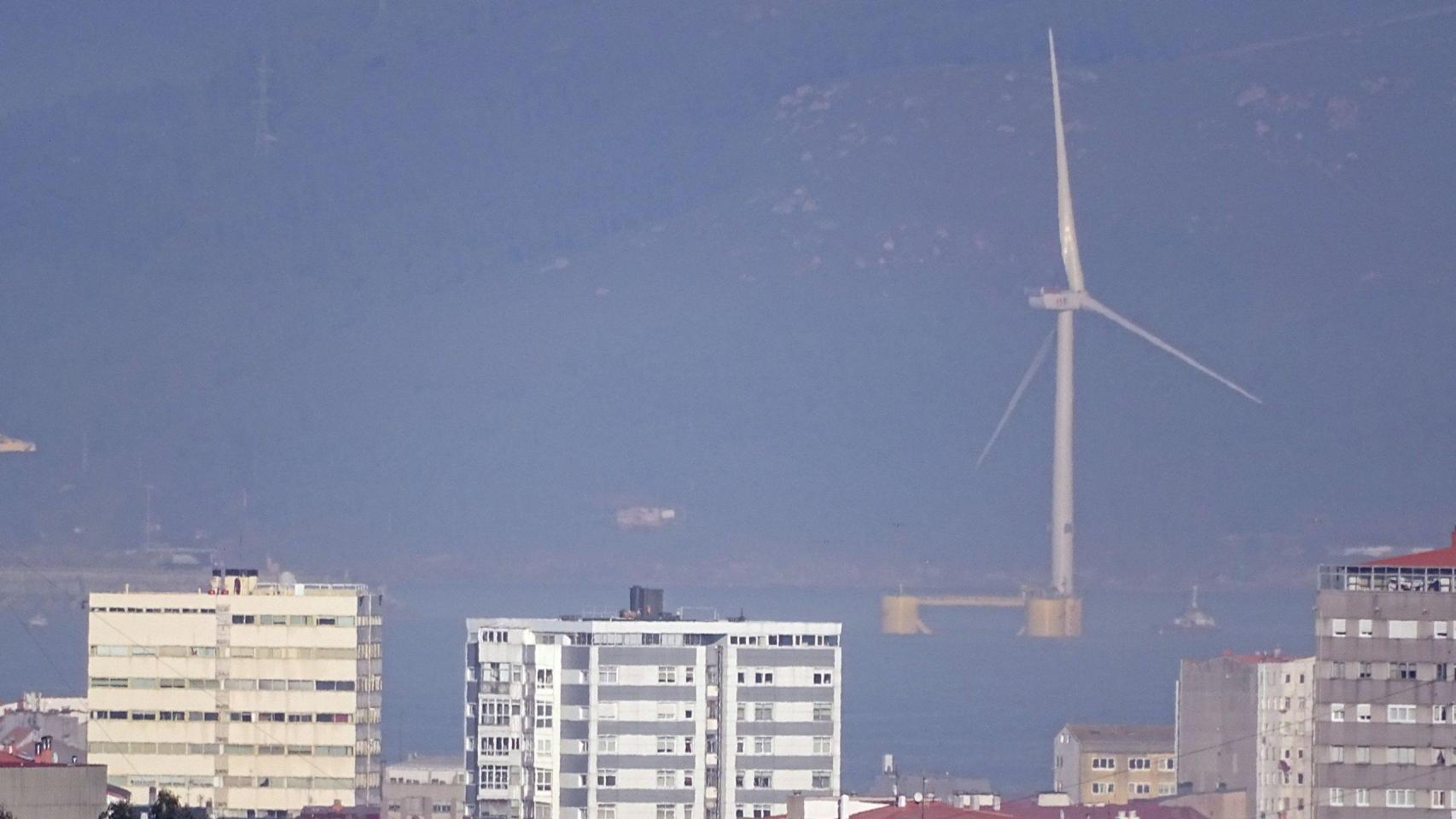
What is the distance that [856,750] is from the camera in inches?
4218

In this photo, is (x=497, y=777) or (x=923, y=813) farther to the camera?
(x=497, y=777)

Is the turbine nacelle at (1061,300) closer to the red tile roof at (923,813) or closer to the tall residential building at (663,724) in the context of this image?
the tall residential building at (663,724)

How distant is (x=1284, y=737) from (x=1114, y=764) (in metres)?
6.73

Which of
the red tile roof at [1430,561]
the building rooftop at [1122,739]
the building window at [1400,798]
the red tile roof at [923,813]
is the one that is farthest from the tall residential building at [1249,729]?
the red tile roof at [923,813]

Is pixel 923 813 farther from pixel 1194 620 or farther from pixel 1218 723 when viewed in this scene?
pixel 1194 620

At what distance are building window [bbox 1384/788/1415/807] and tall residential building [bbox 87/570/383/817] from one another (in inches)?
857

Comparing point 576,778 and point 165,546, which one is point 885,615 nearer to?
point 165,546

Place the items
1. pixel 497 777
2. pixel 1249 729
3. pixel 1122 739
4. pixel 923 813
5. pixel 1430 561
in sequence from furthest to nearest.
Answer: pixel 1122 739 < pixel 1249 729 < pixel 497 777 < pixel 1430 561 < pixel 923 813

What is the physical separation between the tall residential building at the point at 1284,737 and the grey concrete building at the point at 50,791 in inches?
1247

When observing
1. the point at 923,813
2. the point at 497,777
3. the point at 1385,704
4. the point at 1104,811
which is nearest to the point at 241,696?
the point at 497,777

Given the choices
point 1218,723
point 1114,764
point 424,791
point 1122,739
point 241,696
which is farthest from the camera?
point 1122,739

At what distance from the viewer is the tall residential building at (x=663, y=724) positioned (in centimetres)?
5309

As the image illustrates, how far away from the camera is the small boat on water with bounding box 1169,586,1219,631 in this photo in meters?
186

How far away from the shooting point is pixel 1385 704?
41.8m
